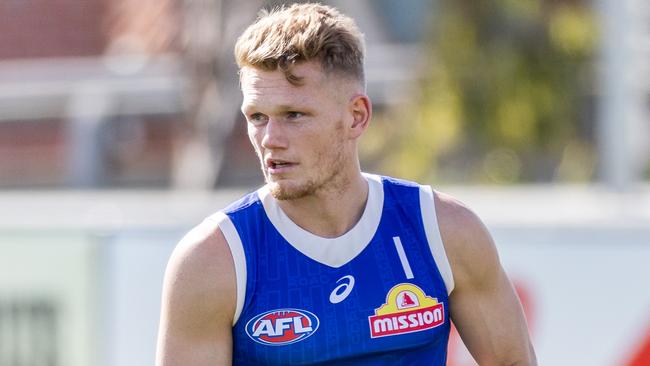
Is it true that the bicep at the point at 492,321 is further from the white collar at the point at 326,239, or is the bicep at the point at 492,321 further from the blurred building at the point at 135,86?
the blurred building at the point at 135,86

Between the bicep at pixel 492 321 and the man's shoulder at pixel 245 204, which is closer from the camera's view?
the man's shoulder at pixel 245 204

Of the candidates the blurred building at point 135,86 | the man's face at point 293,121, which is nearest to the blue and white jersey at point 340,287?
the man's face at point 293,121

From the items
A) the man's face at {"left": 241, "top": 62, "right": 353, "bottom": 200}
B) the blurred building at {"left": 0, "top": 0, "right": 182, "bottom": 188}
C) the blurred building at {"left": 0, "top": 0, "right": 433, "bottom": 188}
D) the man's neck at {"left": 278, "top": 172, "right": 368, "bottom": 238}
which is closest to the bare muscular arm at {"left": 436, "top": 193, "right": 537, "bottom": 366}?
the man's neck at {"left": 278, "top": 172, "right": 368, "bottom": 238}

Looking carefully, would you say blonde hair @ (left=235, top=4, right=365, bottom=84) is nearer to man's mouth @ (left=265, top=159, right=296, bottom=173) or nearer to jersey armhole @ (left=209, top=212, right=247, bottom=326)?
man's mouth @ (left=265, top=159, right=296, bottom=173)

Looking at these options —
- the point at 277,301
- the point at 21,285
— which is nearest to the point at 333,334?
the point at 277,301

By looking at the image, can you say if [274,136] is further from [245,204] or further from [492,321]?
[492,321]

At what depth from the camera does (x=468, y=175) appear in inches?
398

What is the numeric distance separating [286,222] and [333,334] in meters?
0.33

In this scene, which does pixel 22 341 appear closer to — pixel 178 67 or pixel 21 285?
pixel 21 285

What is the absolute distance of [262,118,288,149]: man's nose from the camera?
Result: 11.9 feet

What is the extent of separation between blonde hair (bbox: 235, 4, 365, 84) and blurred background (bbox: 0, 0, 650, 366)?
2.90 metres

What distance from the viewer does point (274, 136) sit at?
3637mm

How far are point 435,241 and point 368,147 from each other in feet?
21.5

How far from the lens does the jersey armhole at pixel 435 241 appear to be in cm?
380
